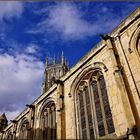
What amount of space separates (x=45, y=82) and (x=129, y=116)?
33.6m

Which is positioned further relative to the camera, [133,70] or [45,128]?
[45,128]

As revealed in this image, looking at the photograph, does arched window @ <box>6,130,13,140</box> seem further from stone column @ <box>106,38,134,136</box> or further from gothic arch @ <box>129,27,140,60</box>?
gothic arch @ <box>129,27,140,60</box>

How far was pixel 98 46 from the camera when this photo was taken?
11656 millimetres

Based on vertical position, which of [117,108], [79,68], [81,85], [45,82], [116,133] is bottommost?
[116,133]

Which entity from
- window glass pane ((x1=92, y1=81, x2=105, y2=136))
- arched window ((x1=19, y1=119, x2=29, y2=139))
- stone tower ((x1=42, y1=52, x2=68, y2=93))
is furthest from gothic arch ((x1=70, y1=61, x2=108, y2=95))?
stone tower ((x1=42, y1=52, x2=68, y2=93))

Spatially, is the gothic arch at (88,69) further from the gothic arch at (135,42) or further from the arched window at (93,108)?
the gothic arch at (135,42)

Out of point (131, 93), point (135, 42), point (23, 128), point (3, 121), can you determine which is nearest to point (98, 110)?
point (131, 93)

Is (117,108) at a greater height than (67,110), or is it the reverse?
(67,110)

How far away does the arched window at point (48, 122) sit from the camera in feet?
43.8

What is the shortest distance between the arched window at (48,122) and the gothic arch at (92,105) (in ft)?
9.15

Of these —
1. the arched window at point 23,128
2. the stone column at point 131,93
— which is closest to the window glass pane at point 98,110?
the stone column at point 131,93

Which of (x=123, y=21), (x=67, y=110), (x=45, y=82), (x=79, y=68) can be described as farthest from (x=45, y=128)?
(x=45, y=82)

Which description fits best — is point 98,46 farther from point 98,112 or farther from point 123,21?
point 98,112

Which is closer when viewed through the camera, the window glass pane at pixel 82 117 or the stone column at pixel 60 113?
the window glass pane at pixel 82 117
